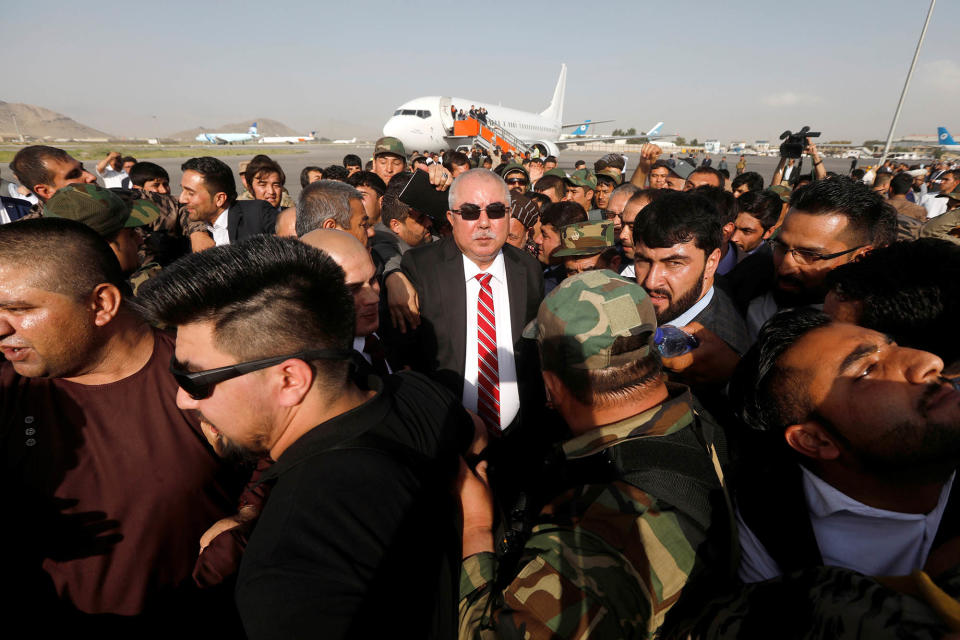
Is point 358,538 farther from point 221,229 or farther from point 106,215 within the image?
point 221,229

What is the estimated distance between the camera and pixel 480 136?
2389cm

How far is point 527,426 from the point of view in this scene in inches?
125

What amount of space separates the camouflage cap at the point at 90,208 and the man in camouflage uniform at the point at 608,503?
3158 millimetres

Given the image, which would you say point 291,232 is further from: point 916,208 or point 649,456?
point 916,208

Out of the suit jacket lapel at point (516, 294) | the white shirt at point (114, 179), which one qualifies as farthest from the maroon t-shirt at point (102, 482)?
the white shirt at point (114, 179)

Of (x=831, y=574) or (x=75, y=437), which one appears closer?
(x=831, y=574)

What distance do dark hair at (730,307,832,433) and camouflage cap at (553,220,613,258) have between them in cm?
220

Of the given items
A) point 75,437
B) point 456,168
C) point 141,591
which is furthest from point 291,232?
point 456,168

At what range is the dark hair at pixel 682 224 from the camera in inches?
101

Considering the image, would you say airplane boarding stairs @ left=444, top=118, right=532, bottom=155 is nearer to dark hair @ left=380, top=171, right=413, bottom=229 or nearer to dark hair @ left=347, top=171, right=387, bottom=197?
dark hair @ left=347, top=171, right=387, bottom=197

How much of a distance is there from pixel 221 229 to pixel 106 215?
204 centimetres

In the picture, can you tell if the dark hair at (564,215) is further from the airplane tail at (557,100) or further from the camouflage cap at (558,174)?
the airplane tail at (557,100)

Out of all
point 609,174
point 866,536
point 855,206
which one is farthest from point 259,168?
point 866,536

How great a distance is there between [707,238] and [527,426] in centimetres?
178
